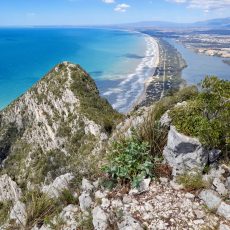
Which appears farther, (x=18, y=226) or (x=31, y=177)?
(x=31, y=177)

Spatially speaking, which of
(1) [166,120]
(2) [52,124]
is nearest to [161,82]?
(2) [52,124]

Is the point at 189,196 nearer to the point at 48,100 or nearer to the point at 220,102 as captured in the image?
the point at 220,102

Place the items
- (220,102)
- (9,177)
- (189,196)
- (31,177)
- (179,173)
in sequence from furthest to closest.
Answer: (9,177) < (31,177) < (220,102) < (179,173) < (189,196)

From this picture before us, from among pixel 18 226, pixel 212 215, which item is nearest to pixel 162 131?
pixel 212 215

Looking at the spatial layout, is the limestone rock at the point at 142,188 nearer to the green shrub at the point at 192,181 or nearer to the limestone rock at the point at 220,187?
the green shrub at the point at 192,181

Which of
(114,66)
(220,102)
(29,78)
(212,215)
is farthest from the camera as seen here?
(114,66)

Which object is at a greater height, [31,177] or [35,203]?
[35,203]

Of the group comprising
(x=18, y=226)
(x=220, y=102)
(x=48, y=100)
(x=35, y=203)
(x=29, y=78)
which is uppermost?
(x=220, y=102)
